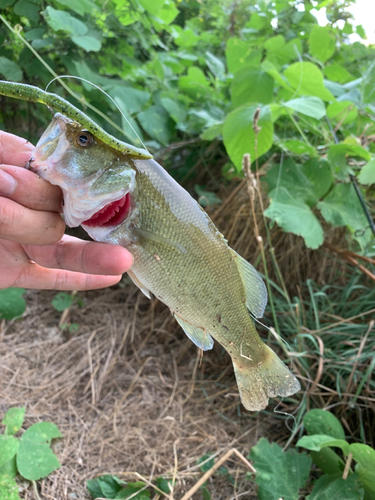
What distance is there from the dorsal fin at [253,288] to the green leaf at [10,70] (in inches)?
57.9

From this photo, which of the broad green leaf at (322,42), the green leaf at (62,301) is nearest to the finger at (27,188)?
the green leaf at (62,301)

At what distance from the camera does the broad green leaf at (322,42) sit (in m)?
2.44

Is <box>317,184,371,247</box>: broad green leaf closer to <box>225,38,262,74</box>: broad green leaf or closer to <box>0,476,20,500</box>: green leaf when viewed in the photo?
<box>225,38,262,74</box>: broad green leaf

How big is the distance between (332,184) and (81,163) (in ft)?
5.67

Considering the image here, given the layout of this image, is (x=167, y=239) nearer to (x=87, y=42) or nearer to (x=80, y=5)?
(x=87, y=42)

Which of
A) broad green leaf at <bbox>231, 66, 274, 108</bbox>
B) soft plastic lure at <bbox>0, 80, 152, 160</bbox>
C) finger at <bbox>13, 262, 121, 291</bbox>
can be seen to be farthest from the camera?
broad green leaf at <bbox>231, 66, 274, 108</bbox>

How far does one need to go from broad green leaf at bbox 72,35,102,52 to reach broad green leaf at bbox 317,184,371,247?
5.01 feet

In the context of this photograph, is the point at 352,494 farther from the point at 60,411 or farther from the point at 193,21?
the point at 193,21

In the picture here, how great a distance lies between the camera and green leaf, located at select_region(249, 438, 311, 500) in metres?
1.45

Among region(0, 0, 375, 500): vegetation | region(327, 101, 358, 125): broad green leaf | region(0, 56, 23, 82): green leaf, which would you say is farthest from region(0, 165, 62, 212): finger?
region(327, 101, 358, 125): broad green leaf

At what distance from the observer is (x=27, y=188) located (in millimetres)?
828

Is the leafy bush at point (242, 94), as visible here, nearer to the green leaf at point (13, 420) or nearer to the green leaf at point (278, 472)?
the green leaf at point (278, 472)

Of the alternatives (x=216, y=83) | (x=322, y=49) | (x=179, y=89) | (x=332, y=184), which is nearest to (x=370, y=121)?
(x=332, y=184)

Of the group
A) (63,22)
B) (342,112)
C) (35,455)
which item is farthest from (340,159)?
(35,455)
